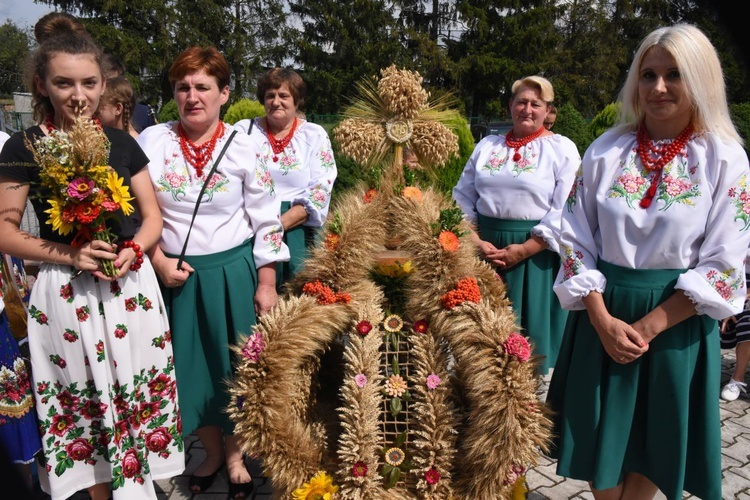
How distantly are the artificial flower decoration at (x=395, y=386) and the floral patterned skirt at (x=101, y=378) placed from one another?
0.96m

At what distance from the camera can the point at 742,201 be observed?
205cm

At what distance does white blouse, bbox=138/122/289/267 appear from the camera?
2.64 metres

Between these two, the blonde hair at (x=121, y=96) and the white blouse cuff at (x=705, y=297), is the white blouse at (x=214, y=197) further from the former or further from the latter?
the white blouse cuff at (x=705, y=297)

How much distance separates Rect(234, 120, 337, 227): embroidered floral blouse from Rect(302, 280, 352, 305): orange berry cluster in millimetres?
1135

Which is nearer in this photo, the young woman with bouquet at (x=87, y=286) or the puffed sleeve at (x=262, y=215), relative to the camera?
the young woman with bouquet at (x=87, y=286)

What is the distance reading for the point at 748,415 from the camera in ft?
13.0

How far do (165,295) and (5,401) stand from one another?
2.49 ft

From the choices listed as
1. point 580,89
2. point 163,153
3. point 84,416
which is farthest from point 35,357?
point 580,89

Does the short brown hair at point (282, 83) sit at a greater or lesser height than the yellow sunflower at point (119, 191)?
greater

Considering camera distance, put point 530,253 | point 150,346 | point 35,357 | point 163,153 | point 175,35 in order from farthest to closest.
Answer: point 175,35 < point 530,253 < point 163,153 < point 150,346 < point 35,357

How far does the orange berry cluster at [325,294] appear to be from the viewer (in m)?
2.49

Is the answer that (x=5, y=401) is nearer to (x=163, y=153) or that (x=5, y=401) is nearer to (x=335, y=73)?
(x=163, y=153)

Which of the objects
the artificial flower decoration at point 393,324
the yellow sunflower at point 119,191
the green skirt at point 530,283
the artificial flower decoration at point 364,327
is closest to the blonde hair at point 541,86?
the green skirt at point 530,283

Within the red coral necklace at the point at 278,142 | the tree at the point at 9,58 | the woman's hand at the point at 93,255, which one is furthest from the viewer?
the tree at the point at 9,58
